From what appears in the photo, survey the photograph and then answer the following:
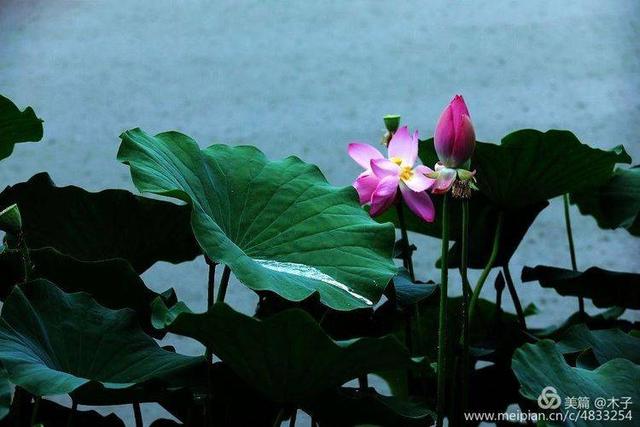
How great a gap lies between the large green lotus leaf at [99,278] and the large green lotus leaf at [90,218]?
7cm

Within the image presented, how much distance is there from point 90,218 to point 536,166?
0.45m

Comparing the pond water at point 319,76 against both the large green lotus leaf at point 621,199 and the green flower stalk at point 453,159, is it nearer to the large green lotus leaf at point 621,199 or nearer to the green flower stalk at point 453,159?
the large green lotus leaf at point 621,199

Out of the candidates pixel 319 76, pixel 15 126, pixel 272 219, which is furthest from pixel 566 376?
pixel 319 76

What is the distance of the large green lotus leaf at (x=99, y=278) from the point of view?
70 centimetres

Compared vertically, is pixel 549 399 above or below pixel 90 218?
below

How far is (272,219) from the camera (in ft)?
2.39

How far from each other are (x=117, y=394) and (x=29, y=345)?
0.08 meters

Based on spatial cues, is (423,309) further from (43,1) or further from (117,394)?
(43,1)

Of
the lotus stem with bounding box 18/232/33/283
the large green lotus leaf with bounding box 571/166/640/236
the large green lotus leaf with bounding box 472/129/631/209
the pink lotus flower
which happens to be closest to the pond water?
the large green lotus leaf with bounding box 571/166/640/236

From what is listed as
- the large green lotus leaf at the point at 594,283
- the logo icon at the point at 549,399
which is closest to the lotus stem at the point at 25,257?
the logo icon at the point at 549,399

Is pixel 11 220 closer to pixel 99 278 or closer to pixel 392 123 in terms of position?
pixel 99 278

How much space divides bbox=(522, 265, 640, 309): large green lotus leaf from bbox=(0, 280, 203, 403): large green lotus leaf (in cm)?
47

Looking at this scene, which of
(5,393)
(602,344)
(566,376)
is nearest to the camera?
(5,393)

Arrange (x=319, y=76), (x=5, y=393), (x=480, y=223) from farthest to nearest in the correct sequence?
(x=319, y=76), (x=480, y=223), (x=5, y=393)
